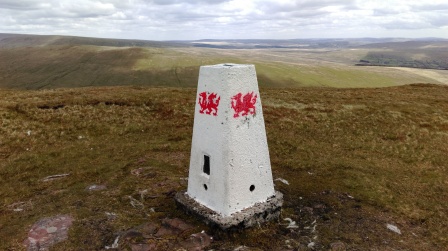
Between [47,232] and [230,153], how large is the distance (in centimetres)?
604

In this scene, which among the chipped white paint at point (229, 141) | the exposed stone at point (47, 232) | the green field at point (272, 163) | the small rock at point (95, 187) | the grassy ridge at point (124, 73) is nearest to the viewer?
the exposed stone at point (47, 232)

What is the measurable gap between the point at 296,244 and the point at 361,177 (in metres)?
7.59

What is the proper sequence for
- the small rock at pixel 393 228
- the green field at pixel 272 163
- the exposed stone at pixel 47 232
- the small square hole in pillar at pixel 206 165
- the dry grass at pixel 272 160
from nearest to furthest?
the exposed stone at pixel 47 232 → the green field at pixel 272 163 → the small square hole in pillar at pixel 206 165 → the dry grass at pixel 272 160 → the small rock at pixel 393 228

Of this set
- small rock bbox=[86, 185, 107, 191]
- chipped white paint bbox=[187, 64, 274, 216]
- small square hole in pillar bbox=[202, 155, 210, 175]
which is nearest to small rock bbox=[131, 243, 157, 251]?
chipped white paint bbox=[187, 64, 274, 216]

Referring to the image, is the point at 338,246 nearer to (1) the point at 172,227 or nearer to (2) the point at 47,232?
(1) the point at 172,227

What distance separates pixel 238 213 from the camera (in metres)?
9.32

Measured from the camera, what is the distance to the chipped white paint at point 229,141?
8938 millimetres

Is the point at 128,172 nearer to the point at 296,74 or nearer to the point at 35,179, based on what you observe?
the point at 35,179

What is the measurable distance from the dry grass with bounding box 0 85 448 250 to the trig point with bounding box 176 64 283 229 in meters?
0.58

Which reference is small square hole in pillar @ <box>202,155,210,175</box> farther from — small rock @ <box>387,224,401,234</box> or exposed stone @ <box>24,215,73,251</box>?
small rock @ <box>387,224,401,234</box>

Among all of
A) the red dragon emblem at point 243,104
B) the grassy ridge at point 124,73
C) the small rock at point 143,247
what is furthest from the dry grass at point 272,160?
the grassy ridge at point 124,73

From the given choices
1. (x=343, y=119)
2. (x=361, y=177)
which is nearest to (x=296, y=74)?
(x=343, y=119)

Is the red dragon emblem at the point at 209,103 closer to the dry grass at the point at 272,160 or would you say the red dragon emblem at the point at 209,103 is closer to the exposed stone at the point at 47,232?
the dry grass at the point at 272,160

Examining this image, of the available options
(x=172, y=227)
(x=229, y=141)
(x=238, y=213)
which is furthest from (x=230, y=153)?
(x=172, y=227)
